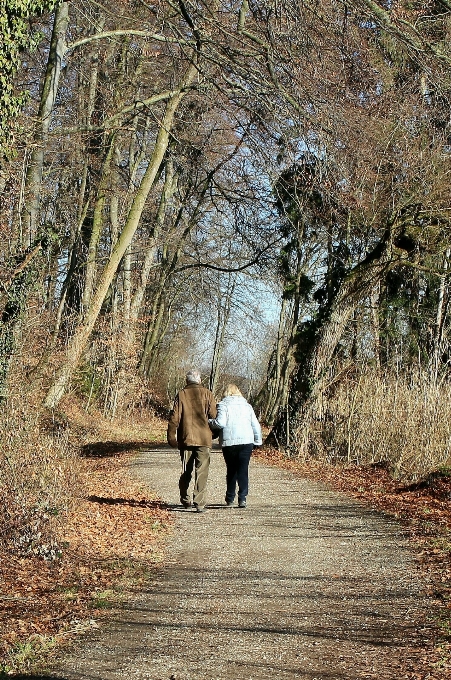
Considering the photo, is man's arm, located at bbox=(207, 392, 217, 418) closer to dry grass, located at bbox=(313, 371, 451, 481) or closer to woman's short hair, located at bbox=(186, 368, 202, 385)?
woman's short hair, located at bbox=(186, 368, 202, 385)

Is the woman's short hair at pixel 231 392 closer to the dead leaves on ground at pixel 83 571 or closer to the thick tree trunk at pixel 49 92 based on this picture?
the dead leaves on ground at pixel 83 571

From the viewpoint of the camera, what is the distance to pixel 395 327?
24.9 meters

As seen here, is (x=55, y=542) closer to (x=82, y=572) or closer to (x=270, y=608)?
(x=82, y=572)

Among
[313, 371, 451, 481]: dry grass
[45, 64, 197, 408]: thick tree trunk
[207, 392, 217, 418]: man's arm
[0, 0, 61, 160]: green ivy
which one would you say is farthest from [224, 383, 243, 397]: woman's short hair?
[45, 64, 197, 408]: thick tree trunk

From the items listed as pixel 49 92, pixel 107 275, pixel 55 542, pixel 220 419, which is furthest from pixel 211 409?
pixel 107 275

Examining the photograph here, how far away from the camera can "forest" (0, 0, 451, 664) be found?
1035cm

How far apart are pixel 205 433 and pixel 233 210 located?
20.9ft

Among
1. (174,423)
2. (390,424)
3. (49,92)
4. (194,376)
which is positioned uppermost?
(49,92)

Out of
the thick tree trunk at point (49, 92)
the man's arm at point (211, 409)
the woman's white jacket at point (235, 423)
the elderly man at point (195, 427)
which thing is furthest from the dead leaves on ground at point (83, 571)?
the thick tree trunk at point (49, 92)

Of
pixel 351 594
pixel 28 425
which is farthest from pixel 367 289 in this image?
pixel 351 594

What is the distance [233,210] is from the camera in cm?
1731

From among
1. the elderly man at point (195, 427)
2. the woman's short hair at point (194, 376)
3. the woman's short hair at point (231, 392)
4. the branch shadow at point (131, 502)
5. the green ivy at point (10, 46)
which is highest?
the green ivy at point (10, 46)

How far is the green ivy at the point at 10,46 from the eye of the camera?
10.5m

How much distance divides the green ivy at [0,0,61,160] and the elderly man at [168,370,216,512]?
4040mm
